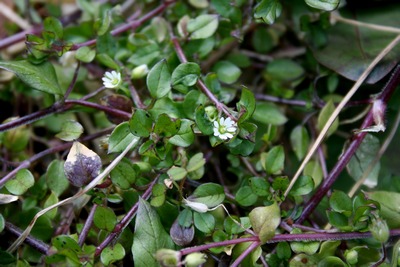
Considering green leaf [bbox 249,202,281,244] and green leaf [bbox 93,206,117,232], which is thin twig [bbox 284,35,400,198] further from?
green leaf [bbox 93,206,117,232]

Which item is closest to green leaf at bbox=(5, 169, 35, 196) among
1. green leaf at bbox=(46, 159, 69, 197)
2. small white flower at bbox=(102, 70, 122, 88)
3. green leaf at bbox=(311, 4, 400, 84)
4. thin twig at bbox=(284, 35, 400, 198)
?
green leaf at bbox=(46, 159, 69, 197)

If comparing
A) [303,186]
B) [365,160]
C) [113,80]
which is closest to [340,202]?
[303,186]

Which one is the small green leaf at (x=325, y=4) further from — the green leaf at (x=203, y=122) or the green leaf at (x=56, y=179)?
the green leaf at (x=56, y=179)

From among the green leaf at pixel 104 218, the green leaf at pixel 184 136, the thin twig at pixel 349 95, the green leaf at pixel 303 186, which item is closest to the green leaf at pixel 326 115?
the thin twig at pixel 349 95

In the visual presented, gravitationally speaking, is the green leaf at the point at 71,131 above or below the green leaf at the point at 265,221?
above

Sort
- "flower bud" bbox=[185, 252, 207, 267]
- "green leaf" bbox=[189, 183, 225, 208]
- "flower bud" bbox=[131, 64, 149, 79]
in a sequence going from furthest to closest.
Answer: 1. "flower bud" bbox=[131, 64, 149, 79]
2. "green leaf" bbox=[189, 183, 225, 208]
3. "flower bud" bbox=[185, 252, 207, 267]

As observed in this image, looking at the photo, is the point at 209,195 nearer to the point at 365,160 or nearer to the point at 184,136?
the point at 184,136

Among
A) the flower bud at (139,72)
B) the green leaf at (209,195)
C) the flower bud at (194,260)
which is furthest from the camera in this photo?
the flower bud at (139,72)
